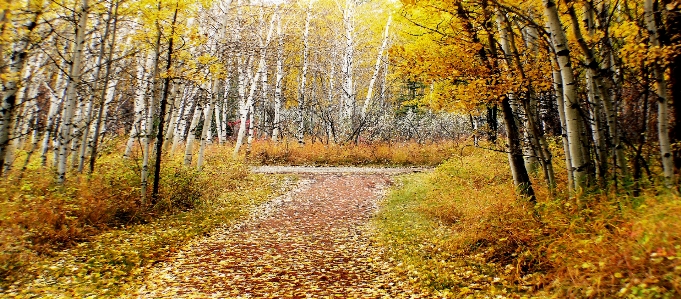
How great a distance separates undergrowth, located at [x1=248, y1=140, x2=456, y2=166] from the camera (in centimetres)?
2277

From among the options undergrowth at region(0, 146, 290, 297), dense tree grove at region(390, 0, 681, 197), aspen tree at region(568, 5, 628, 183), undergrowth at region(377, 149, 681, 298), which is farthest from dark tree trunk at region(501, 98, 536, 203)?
undergrowth at region(0, 146, 290, 297)

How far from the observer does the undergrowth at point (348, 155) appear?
22766mm

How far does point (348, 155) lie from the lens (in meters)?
23.0

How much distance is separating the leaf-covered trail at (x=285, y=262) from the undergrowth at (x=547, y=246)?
1.75 ft

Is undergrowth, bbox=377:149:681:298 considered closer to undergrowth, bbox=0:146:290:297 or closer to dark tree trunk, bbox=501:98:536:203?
dark tree trunk, bbox=501:98:536:203

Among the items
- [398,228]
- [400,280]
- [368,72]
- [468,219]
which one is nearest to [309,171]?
[398,228]

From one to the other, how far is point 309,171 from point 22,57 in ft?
43.6

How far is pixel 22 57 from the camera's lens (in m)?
7.30

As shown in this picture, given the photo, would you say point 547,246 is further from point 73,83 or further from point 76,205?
point 73,83

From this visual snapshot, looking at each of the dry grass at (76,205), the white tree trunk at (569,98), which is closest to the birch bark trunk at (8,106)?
the dry grass at (76,205)

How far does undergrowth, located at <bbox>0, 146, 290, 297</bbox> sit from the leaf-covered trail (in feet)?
1.73

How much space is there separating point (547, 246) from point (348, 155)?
17.4m

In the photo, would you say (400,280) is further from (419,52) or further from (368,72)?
(368,72)

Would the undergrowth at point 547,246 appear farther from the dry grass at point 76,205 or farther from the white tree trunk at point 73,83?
the white tree trunk at point 73,83
